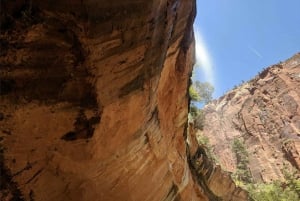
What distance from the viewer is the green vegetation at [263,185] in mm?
32094

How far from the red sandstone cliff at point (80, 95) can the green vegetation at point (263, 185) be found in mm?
19587

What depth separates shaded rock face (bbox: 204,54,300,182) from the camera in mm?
46844

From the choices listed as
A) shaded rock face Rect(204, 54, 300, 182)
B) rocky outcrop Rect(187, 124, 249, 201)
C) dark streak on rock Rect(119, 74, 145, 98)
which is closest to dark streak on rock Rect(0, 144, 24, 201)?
dark streak on rock Rect(119, 74, 145, 98)

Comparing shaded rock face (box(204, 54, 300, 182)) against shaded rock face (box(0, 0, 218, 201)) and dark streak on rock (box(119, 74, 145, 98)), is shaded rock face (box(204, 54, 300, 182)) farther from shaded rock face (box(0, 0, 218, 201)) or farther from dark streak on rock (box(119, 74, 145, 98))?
dark streak on rock (box(119, 74, 145, 98))

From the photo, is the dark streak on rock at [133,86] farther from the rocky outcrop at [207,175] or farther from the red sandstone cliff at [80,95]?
the rocky outcrop at [207,175]

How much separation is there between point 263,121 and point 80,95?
164 feet

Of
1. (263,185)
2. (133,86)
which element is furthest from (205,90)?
(133,86)

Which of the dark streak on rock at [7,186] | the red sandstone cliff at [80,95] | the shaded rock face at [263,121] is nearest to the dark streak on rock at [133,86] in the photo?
the red sandstone cliff at [80,95]

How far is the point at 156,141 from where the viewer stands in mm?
9891

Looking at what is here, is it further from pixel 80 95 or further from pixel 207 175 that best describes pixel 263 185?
pixel 80 95

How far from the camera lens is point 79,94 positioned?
699cm

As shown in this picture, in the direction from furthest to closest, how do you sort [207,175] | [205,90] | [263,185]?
1. [205,90]
2. [263,185]
3. [207,175]

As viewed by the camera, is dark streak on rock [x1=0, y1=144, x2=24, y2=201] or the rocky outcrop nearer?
dark streak on rock [x1=0, y1=144, x2=24, y2=201]

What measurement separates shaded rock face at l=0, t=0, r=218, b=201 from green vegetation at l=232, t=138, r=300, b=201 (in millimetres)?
19579
